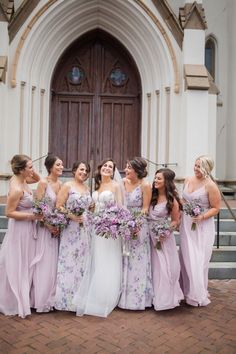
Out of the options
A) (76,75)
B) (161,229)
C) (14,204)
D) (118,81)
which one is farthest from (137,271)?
(76,75)

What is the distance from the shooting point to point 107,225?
4.18 m

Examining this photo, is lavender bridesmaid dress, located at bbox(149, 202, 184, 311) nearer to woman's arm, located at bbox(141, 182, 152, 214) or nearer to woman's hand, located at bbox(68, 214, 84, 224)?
woman's arm, located at bbox(141, 182, 152, 214)

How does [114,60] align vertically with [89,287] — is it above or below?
above

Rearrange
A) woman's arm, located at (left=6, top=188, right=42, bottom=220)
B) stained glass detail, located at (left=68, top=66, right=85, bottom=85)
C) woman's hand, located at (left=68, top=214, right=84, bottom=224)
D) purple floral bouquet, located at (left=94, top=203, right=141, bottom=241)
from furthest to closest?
stained glass detail, located at (left=68, top=66, right=85, bottom=85)
woman's hand, located at (left=68, top=214, right=84, bottom=224)
woman's arm, located at (left=6, top=188, right=42, bottom=220)
purple floral bouquet, located at (left=94, top=203, right=141, bottom=241)

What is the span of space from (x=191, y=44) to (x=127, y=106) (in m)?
2.48

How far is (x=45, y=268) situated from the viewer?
449 cm

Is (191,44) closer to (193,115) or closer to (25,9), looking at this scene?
(193,115)

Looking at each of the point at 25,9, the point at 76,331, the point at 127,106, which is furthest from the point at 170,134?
the point at 76,331

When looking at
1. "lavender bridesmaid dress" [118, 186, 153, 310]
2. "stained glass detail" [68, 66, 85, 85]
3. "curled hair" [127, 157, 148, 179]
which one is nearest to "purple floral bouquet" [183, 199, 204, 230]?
"lavender bridesmaid dress" [118, 186, 153, 310]

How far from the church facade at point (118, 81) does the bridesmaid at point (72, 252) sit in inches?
178

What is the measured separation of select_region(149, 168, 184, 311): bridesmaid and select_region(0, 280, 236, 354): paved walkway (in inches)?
6.9

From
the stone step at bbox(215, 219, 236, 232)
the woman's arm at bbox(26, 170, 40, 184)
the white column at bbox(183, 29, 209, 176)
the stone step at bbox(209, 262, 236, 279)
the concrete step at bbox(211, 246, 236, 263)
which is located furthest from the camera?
the white column at bbox(183, 29, 209, 176)

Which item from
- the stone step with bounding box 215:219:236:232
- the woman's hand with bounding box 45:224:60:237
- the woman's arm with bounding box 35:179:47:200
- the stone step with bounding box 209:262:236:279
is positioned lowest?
the stone step with bounding box 209:262:236:279

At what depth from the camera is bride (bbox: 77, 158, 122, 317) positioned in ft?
14.4
